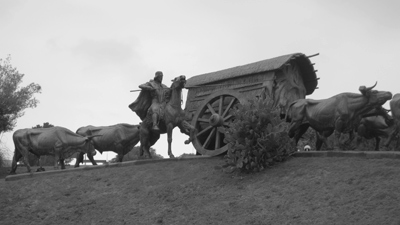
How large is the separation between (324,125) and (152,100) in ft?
17.5

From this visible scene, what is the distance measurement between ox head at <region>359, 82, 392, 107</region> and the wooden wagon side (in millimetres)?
2530

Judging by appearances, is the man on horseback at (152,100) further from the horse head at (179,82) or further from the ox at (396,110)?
the ox at (396,110)

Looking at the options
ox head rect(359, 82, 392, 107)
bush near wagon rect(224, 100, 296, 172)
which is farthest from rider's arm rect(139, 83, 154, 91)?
ox head rect(359, 82, 392, 107)

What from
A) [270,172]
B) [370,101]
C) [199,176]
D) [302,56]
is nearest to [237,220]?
[270,172]

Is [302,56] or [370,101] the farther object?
[302,56]

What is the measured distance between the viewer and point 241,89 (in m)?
16.1

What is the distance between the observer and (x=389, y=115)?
1448cm

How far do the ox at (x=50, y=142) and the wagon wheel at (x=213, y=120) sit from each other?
13.7ft

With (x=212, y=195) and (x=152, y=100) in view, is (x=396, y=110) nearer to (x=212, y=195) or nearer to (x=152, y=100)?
(x=212, y=195)

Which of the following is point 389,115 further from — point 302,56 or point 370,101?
point 302,56

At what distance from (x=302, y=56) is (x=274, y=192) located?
578 cm

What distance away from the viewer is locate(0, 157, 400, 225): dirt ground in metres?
10.1

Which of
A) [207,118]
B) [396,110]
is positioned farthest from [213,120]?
[396,110]

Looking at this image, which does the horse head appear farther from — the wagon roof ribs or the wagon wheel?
the wagon roof ribs
